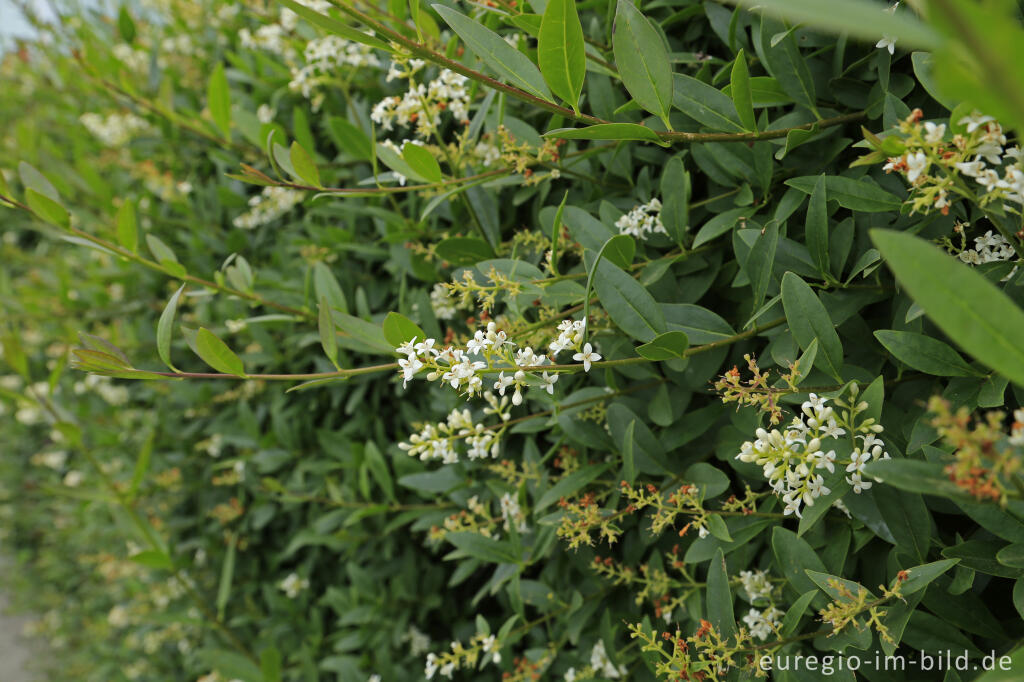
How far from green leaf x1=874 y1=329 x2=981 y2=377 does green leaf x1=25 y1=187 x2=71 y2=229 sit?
159 centimetres

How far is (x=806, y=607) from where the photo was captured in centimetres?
94

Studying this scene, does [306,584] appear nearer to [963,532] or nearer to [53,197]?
[53,197]

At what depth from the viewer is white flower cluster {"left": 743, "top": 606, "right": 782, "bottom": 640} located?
3.23ft

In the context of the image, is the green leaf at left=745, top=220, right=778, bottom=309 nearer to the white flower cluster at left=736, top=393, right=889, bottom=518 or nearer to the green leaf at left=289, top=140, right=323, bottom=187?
the white flower cluster at left=736, top=393, right=889, bottom=518

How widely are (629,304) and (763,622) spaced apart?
51 cm

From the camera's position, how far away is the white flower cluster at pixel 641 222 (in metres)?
1.13

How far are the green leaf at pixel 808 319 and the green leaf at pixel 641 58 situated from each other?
28 cm

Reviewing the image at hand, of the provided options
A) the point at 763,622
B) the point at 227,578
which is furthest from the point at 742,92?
the point at 227,578

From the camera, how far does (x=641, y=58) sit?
87 centimetres

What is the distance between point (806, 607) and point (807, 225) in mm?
536

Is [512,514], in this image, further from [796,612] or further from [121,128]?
[121,128]

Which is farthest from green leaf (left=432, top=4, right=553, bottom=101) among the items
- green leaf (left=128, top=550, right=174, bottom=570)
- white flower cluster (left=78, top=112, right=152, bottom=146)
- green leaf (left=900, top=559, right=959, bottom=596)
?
white flower cluster (left=78, top=112, right=152, bottom=146)

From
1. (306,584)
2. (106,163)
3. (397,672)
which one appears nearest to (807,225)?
(397,672)

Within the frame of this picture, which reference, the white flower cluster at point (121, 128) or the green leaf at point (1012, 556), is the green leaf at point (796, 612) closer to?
the green leaf at point (1012, 556)
